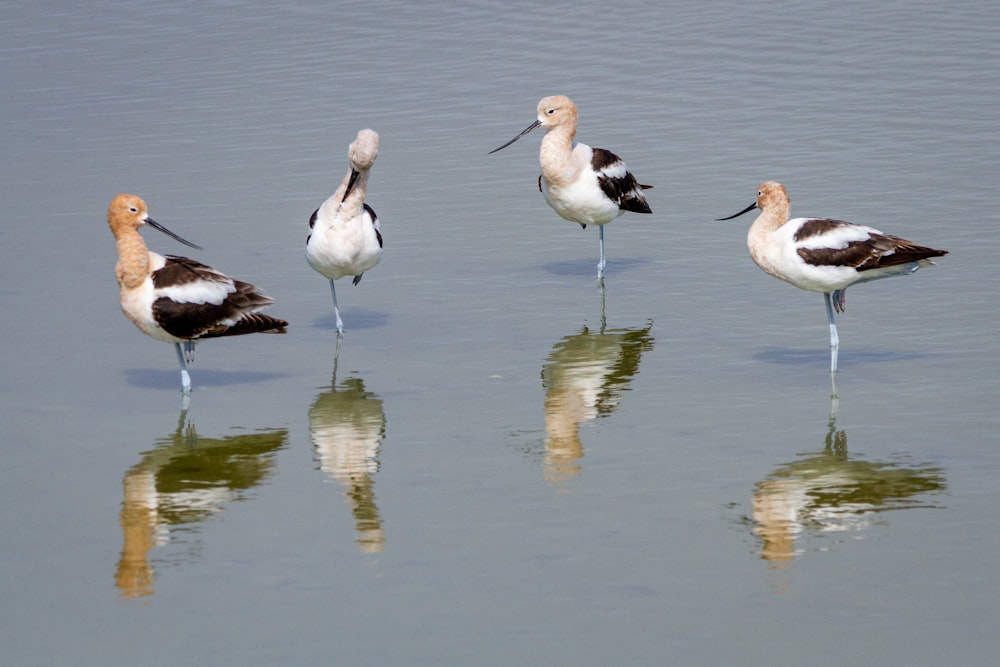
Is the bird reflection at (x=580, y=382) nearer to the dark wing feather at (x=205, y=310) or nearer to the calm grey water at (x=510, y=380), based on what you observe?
the calm grey water at (x=510, y=380)

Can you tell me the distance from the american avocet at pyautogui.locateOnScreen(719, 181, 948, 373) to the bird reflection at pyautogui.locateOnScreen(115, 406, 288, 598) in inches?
173

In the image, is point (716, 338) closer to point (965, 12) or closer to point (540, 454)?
point (540, 454)

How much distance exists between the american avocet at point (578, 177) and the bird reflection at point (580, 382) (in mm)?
2059

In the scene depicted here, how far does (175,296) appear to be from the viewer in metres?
12.2

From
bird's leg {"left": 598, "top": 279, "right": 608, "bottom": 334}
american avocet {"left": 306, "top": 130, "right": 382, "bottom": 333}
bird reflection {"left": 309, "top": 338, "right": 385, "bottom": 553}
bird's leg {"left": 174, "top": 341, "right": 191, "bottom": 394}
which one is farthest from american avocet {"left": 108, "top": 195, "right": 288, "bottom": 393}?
bird's leg {"left": 598, "top": 279, "right": 608, "bottom": 334}

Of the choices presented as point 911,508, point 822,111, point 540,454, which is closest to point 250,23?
point 822,111

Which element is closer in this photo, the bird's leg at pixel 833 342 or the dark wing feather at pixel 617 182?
the bird's leg at pixel 833 342

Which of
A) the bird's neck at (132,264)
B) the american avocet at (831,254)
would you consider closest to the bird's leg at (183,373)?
the bird's neck at (132,264)

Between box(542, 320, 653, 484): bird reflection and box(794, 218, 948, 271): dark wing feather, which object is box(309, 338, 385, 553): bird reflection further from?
box(794, 218, 948, 271): dark wing feather

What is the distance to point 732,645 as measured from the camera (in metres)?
8.16

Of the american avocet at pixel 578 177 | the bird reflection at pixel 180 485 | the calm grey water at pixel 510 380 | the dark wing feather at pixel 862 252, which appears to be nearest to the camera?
the calm grey water at pixel 510 380

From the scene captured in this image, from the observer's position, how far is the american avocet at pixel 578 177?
16234 mm

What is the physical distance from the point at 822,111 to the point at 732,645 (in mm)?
14080

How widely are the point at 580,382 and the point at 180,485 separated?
374cm
